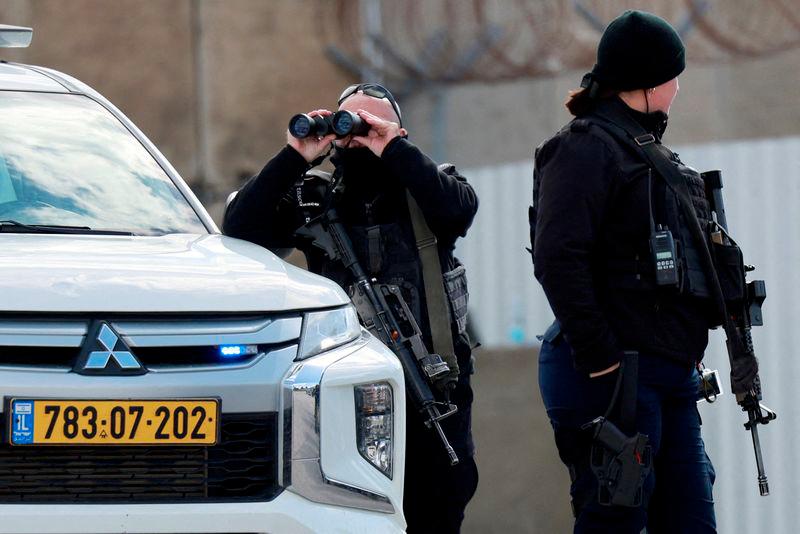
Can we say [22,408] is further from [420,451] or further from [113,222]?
[420,451]

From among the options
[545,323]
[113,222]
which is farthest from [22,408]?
[545,323]

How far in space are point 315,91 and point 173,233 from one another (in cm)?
974

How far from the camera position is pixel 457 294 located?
5.10m

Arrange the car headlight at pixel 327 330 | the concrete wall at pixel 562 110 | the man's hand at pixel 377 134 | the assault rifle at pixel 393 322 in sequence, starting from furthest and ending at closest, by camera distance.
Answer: the concrete wall at pixel 562 110 < the man's hand at pixel 377 134 < the assault rifle at pixel 393 322 < the car headlight at pixel 327 330

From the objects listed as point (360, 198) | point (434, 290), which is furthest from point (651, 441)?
point (360, 198)

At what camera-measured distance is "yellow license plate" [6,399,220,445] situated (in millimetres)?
3523

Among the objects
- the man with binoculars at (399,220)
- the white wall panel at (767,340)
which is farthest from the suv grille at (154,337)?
the white wall panel at (767,340)

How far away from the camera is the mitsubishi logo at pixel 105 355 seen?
359cm

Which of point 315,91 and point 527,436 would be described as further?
point 315,91

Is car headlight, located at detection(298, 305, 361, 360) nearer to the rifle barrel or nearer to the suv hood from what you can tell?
the suv hood

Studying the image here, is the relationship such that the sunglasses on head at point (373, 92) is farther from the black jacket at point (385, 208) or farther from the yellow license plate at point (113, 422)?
the yellow license plate at point (113, 422)

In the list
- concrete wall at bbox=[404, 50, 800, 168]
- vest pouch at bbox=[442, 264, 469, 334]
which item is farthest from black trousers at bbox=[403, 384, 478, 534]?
concrete wall at bbox=[404, 50, 800, 168]

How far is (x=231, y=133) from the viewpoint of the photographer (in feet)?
45.9

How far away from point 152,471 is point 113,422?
155 millimetres
